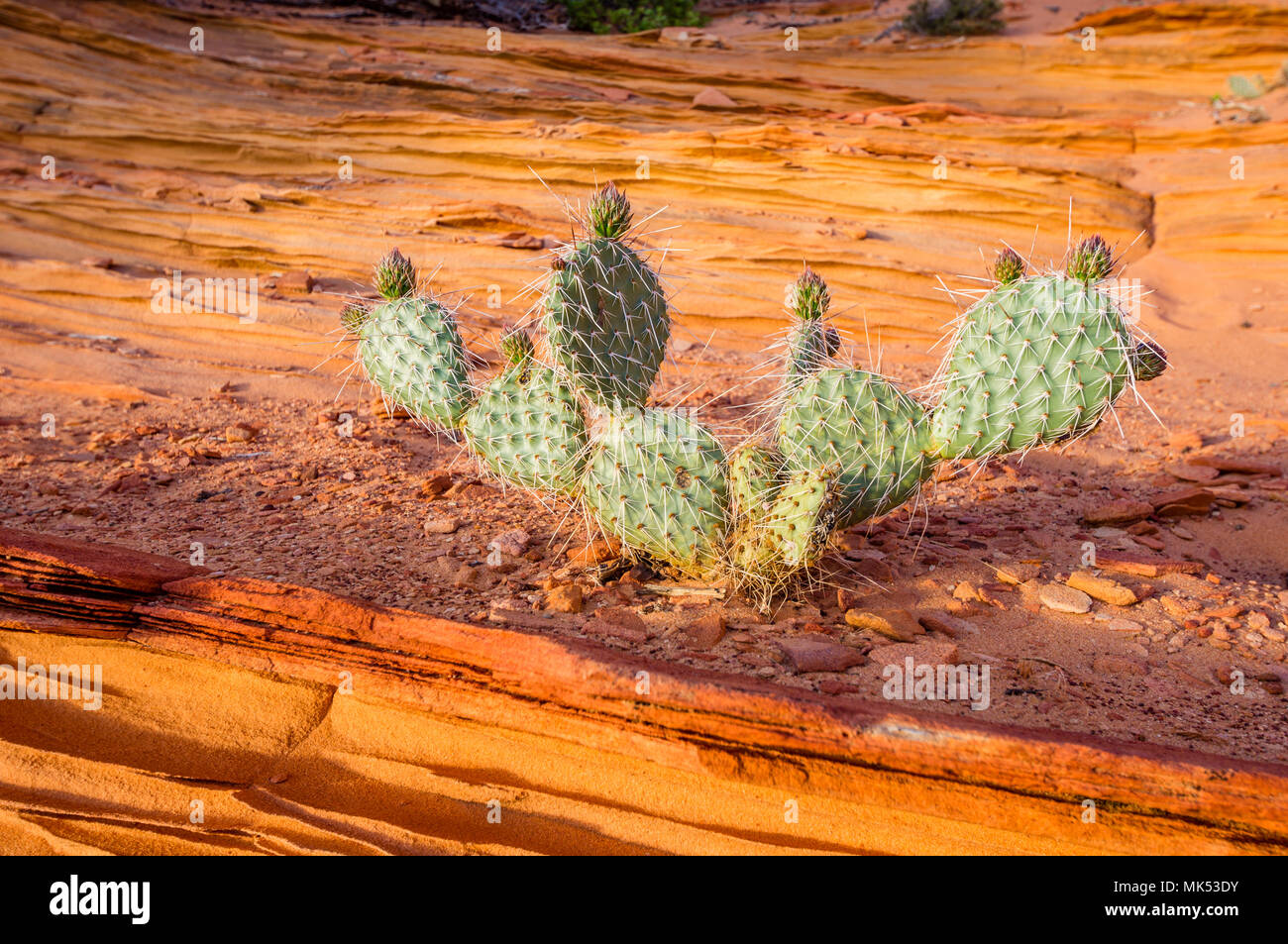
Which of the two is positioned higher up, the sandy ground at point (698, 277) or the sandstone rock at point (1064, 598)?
the sandy ground at point (698, 277)

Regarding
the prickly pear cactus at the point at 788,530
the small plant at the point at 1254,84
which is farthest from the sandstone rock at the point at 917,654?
the small plant at the point at 1254,84

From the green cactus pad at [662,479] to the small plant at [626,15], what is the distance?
11.2m

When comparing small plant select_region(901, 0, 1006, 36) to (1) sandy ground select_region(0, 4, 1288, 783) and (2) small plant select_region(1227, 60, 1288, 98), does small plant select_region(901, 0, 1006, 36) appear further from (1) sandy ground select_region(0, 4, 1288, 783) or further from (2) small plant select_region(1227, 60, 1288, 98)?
(2) small plant select_region(1227, 60, 1288, 98)

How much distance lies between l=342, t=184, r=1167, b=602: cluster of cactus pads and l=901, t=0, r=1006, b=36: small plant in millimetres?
10942

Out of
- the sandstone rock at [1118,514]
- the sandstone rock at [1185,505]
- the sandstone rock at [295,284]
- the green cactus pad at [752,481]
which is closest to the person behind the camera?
the green cactus pad at [752,481]

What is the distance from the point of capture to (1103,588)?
10.4 ft

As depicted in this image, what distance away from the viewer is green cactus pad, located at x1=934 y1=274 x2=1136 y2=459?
2557mm

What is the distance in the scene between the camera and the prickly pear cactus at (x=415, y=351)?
338cm

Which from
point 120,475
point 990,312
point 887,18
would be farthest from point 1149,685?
point 887,18

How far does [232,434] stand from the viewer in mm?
4641

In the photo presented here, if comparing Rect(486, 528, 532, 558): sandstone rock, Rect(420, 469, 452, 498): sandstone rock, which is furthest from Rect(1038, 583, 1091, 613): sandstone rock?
Rect(420, 469, 452, 498): sandstone rock

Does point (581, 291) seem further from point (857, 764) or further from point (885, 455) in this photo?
point (857, 764)

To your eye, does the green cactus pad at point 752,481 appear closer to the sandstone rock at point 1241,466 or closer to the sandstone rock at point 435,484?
the sandstone rock at point 435,484

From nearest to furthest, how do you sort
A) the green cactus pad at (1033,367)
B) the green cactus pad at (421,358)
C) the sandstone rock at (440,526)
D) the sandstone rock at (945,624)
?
the green cactus pad at (1033,367)
the sandstone rock at (945,624)
the green cactus pad at (421,358)
the sandstone rock at (440,526)
